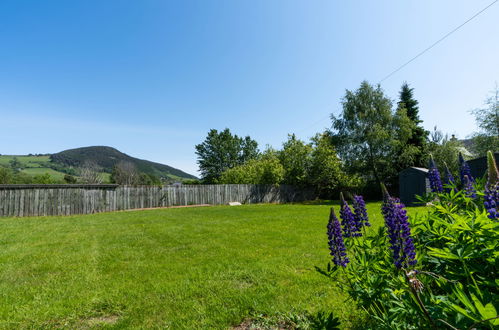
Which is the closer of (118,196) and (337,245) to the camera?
(337,245)

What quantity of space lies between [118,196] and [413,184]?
21249mm

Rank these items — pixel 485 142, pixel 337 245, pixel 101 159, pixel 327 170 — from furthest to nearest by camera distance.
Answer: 1. pixel 101 159
2. pixel 327 170
3. pixel 485 142
4. pixel 337 245

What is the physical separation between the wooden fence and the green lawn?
32.3 ft

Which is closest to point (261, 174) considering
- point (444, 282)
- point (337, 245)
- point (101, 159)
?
point (337, 245)

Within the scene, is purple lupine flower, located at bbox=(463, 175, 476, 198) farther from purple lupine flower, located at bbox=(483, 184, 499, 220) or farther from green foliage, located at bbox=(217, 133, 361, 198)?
green foliage, located at bbox=(217, 133, 361, 198)

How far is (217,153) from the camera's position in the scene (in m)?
53.1

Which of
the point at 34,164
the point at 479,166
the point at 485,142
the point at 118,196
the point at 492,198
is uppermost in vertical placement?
the point at 34,164

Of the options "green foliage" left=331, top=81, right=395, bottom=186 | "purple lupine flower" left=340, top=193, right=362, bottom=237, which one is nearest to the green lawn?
"purple lupine flower" left=340, top=193, right=362, bottom=237

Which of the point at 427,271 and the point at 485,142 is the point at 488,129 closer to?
the point at 485,142

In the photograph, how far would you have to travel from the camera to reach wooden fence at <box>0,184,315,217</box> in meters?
13.6

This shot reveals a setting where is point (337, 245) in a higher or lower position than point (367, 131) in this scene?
lower

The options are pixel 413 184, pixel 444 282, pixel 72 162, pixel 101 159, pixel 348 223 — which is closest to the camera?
pixel 444 282

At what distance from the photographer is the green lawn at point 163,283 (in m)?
2.69

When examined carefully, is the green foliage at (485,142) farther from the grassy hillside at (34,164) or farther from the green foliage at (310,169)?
the grassy hillside at (34,164)
